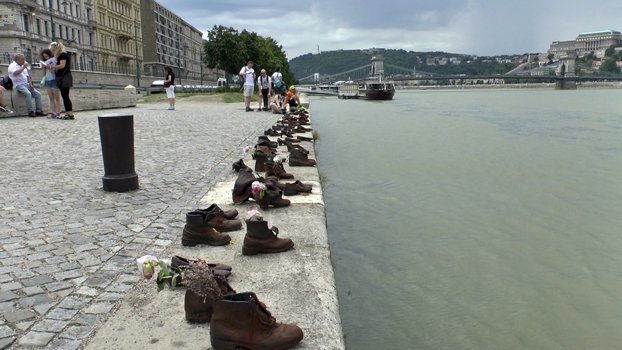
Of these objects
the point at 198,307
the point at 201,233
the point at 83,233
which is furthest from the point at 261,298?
the point at 83,233

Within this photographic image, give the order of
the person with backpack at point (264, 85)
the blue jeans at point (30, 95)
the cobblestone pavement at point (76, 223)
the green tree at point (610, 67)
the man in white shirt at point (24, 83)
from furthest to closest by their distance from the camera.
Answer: the green tree at point (610, 67) → the person with backpack at point (264, 85) → the blue jeans at point (30, 95) → the man in white shirt at point (24, 83) → the cobblestone pavement at point (76, 223)

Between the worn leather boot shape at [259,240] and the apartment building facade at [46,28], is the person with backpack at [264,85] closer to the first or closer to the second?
the worn leather boot shape at [259,240]

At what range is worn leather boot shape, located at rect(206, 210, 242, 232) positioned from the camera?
3.91m

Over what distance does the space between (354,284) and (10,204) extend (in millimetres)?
3547

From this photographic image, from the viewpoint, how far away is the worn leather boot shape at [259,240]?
11.5 feet

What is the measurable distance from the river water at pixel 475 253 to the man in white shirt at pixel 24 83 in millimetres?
8357

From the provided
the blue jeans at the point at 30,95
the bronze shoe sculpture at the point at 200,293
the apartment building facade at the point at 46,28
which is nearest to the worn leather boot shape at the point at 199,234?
the bronze shoe sculpture at the point at 200,293

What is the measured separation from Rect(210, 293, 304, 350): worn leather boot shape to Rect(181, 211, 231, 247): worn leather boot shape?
144cm

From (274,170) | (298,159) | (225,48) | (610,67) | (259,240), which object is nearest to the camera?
(259,240)

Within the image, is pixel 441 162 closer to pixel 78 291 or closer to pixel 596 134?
pixel 78 291

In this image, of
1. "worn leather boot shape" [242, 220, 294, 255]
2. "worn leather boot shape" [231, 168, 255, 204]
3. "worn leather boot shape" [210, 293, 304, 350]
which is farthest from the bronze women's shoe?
"worn leather boot shape" [210, 293, 304, 350]

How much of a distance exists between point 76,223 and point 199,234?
1.54m

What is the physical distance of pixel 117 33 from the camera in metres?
79.3

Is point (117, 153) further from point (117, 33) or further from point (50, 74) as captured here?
point (117, 33)
